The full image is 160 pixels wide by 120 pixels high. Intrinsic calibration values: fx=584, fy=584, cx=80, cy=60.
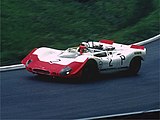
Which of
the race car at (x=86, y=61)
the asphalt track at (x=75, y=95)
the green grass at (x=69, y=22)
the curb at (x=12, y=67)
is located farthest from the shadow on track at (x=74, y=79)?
the green grass at (x=69, y=22)

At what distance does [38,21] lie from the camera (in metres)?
17.7

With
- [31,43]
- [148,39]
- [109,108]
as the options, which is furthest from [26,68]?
[148,39]

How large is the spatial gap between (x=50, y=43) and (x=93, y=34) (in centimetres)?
189

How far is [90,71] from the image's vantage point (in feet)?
38.6

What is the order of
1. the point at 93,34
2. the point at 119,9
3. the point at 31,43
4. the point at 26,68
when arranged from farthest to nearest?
the point at 119,9 < the point at 93,34 < the point at 31,43 < the point at 26,68

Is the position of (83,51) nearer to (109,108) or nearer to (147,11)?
(109,108)

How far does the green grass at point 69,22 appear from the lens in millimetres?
15844

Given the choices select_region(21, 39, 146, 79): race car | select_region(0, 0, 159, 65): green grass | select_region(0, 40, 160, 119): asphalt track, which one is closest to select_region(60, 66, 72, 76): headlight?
select_region(21, 39, 146, 79): race car

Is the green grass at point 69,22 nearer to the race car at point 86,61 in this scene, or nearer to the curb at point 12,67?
the curb at point 12,67

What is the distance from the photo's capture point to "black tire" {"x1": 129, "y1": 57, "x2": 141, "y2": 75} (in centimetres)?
1261

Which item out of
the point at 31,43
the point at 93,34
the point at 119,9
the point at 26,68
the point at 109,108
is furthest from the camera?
the point at 119,9

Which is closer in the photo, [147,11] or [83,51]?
[83,51]

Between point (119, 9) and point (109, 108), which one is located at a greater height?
point (119, 9)

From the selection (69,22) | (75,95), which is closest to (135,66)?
(75,95)
